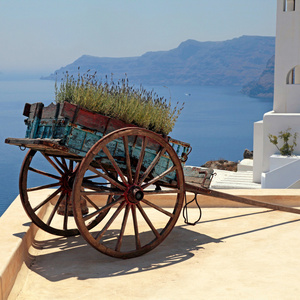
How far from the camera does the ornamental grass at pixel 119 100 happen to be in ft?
14.2

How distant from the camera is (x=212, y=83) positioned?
180250mm

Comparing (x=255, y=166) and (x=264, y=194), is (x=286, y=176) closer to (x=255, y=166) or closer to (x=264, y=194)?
(x=255, y=166)

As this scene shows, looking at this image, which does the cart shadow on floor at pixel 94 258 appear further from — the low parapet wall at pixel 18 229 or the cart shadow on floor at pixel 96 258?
the low parapet wall at pixel 18 229

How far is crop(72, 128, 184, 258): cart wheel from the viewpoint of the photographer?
3871 millimetres

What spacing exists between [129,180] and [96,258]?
717mm

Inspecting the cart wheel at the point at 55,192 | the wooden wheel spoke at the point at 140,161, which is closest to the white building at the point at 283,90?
the cart wheel at the point at 55,192

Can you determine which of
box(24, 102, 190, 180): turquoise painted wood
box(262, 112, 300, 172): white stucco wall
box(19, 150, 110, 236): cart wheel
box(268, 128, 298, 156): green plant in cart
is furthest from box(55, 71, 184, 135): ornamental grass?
box(262, 112, 300, 172): white stucco wall

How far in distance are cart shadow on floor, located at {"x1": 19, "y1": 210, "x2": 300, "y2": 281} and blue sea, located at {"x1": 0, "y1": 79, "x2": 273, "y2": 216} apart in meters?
42.2

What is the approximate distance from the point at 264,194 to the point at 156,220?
1607mm

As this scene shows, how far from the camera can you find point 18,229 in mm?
4383

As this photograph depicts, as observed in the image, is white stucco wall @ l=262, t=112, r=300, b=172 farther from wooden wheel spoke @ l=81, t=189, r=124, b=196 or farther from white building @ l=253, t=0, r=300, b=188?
wooden wheel spoke @ l=81, t=189, r=124, b=196

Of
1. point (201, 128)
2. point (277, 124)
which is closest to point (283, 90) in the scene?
point (277, 124)

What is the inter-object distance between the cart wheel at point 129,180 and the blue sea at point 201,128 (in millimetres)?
42324

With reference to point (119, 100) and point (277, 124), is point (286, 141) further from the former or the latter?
point (119, 100)
